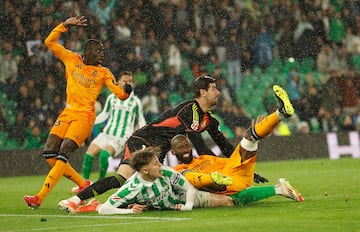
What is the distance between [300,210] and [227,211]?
748 millimetres

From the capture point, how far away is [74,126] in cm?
1217

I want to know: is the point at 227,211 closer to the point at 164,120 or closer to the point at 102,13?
the point at 164,120

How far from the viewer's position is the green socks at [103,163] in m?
15.9

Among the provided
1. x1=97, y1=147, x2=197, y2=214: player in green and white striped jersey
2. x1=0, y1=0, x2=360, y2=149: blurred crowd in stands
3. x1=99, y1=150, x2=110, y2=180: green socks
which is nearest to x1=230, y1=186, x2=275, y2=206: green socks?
x1=97, y1=147, x2=197, y2=214: player in green and white striped jersey

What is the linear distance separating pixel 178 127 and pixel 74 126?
72.9 inches

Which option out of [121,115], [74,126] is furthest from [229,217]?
[121,115]

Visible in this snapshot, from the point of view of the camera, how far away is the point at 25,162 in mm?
20172

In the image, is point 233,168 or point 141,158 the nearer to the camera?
point 141,158

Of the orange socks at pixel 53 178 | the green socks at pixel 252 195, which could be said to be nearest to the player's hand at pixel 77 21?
the orange socks at pixel 53 178

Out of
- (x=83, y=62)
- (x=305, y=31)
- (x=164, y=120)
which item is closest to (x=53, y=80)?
(x=305, y=31)

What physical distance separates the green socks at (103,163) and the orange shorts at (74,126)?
11.7ft

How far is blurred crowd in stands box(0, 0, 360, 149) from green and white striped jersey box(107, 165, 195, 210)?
10.3m

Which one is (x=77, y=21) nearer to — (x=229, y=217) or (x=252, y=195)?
(x=252, y=195)

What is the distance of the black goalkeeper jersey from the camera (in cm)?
1086
